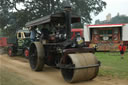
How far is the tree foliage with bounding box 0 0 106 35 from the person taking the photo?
25266mm

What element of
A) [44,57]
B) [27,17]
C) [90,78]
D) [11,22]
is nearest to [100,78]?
[90,78]

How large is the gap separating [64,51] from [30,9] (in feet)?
67.2

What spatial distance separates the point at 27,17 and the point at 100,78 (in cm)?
1935

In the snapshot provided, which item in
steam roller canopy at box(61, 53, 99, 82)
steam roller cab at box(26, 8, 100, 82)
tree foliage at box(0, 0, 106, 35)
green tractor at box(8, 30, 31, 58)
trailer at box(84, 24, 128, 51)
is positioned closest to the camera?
steam roller canopy at box(61, 53, 99, 82)

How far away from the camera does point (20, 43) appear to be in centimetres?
1532

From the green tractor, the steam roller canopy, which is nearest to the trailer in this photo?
the green tractor

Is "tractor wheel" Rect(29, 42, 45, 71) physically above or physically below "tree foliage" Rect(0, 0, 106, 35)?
below

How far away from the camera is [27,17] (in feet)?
81.4

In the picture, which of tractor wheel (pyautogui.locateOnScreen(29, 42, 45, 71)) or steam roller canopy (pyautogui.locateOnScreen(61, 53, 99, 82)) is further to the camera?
tractor wheel (pyautogui.locateOnScreen(29, 42, 45, 71))

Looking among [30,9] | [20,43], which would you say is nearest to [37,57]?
[20,43]

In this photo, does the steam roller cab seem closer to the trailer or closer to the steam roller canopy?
the steam roller canopy

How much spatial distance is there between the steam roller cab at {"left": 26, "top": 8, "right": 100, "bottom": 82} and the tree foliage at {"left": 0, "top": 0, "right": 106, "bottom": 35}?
53.7 ft

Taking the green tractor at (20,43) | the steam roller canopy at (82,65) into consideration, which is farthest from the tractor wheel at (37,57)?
the green tractor at (20,43)

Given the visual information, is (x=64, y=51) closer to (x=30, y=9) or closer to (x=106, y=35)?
(x=106, y=35)
